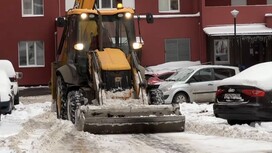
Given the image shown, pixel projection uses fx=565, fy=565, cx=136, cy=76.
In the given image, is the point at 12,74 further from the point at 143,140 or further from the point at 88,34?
Answer: the point at 143,140

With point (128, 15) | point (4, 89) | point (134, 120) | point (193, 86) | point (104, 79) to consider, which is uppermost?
point (128, 15)

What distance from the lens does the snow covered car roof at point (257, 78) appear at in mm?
12240

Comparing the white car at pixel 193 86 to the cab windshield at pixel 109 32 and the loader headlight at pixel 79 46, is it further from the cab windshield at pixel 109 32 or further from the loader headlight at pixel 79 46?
the loader headlight at pixel 79 46

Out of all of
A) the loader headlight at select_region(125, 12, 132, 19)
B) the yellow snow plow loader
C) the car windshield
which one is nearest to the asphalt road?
the car windshield

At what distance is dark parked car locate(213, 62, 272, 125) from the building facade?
19.1m

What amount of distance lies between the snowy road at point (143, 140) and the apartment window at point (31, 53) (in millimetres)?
21888

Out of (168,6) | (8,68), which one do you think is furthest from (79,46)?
(168,6)

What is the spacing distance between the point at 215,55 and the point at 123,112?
23.1 meters

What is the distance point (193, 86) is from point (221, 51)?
45.4 ft

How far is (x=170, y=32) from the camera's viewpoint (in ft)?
114

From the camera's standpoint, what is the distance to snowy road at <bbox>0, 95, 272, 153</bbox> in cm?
966

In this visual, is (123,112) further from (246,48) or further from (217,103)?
(246,48)

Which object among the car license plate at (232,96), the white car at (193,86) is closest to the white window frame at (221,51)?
the white car at (193,86)

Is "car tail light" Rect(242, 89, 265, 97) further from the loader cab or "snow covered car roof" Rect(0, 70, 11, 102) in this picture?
"snow covered car roof" Rect(0, 70, 11, 102)
